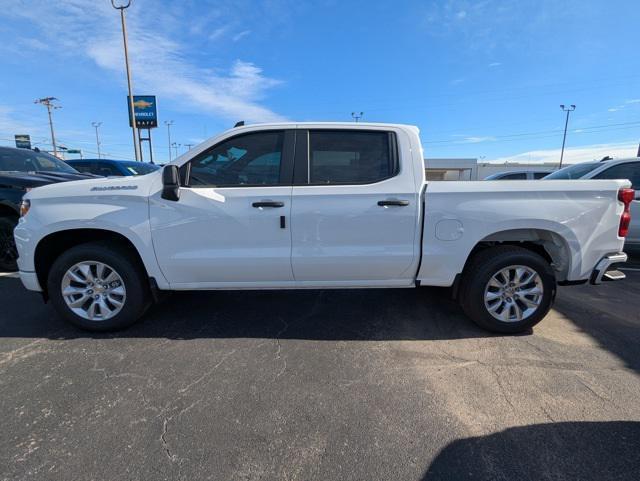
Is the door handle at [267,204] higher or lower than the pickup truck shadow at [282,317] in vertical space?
higher

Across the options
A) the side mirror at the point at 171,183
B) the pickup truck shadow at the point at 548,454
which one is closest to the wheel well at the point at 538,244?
the pickup truck shadow at the point at 548,454

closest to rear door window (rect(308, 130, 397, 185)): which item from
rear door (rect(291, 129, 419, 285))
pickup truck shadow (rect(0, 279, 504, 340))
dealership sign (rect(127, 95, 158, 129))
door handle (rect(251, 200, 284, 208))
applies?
rear door (rect(291, 129, 419, 285))

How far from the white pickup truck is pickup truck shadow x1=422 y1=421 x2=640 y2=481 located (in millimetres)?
1312

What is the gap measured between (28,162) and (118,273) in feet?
16.5

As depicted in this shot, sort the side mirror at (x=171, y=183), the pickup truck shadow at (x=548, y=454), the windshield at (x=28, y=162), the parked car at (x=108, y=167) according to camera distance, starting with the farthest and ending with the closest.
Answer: the parked car at (x=108, y=167), the windshield at (x=28, y=162), the side mirror at (x=171, y=183), the pickup truck shadow at (x=548, y=454)

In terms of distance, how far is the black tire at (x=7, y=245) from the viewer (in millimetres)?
5273

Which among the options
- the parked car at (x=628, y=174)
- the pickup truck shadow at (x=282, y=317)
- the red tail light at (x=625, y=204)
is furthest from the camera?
the parked car at (x=628, y=174)

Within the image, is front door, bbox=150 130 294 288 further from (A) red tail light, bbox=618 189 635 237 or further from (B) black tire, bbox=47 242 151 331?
(A) red tail light, bbox=618 189 635 237

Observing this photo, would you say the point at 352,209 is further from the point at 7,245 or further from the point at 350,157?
the point at 7,245

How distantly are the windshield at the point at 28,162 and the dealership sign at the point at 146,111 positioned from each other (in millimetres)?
25164

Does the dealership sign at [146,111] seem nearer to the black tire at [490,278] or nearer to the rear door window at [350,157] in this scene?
the rear door window at [350,157]

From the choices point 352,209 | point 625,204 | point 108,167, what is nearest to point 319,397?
point 352,209

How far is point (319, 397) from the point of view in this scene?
8.25ft

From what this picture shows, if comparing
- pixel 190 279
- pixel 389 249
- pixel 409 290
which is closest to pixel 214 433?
pixel 190 279
